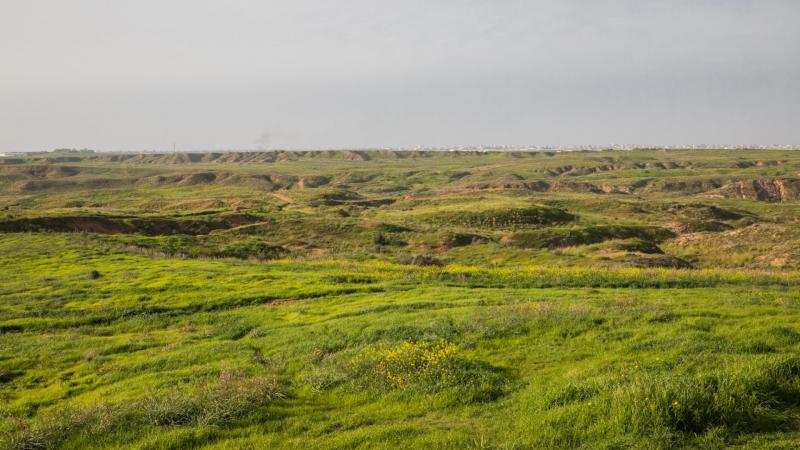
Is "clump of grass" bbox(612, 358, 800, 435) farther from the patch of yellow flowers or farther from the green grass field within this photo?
the patch of yellow flowers

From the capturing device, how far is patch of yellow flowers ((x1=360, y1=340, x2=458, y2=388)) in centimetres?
1244

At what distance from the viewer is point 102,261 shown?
40.6m

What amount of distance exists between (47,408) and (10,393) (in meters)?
2.70

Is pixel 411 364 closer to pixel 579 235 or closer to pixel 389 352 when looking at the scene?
pixel 389 352

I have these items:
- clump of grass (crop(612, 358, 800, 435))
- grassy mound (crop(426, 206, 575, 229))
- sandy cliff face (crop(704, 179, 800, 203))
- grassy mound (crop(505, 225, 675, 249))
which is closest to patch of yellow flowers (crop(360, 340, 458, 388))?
clump of grass (crop(612, 358, 800, 435))

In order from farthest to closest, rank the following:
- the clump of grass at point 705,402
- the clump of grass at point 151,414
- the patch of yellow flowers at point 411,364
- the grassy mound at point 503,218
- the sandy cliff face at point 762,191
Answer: the sandy cliff face at point 762,191, the grassy mound at point 503,218, the patch of yellow flowers at point 411,364, the clump of grass at point 151,414, the clump of grass at point 705,402

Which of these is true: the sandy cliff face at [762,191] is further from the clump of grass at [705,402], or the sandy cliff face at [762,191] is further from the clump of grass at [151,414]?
the clump of grass at [151,414]

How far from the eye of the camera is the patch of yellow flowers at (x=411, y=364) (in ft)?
40.8

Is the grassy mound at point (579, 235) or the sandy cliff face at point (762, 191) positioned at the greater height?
the sandy cliff face at point (762, 191)

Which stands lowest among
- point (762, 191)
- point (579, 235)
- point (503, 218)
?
point (579, 235)

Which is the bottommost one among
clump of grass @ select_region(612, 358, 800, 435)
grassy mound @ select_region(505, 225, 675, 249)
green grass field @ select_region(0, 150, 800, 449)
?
grassy mound @ select_region(505, 225, 675, 249)

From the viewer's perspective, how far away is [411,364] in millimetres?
13062

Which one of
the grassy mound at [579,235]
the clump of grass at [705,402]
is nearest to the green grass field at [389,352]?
the clump of grass at [705,402]

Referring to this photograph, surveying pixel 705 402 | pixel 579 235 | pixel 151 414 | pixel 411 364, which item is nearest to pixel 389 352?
pixel 411 364
